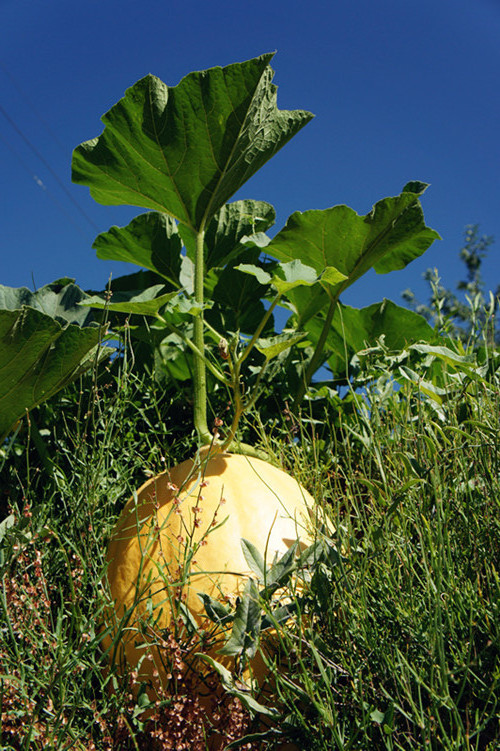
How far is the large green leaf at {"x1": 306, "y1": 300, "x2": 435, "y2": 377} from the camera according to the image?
69.6 inches

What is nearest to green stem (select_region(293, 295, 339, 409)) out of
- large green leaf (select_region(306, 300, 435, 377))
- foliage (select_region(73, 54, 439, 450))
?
foliage (select_region(73, 54, 439, 450))

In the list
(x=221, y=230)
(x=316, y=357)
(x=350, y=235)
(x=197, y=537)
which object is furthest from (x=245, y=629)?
(x=221, y=230)

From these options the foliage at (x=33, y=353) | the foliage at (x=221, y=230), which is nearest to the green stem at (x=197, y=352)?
the foliage at (x=221, y=230)

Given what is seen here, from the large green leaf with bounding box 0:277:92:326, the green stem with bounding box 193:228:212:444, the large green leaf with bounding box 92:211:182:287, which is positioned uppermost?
the large green leaf with bounding box 92:211:182:287

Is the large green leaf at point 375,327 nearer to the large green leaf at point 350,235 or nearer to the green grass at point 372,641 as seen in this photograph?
the large green leaf at point 350,235

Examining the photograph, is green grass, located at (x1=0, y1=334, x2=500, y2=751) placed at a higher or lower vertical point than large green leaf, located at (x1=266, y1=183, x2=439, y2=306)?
lower

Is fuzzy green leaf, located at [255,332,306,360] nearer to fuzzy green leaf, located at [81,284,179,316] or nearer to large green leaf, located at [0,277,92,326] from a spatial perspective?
fuzzy green leaf, located at [81,284,179,316]

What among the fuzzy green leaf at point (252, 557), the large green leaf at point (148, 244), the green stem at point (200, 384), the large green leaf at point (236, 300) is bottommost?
the fuzzy green leaf at point (252, 557)

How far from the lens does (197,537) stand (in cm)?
115

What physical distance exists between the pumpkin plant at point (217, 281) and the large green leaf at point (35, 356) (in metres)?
0.09

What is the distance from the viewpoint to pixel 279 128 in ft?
4.77

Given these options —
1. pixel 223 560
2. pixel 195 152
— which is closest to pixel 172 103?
pixel 195 152

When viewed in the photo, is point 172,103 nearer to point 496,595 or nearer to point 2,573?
point 2,573

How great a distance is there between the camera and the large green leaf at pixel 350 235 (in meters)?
1.51
